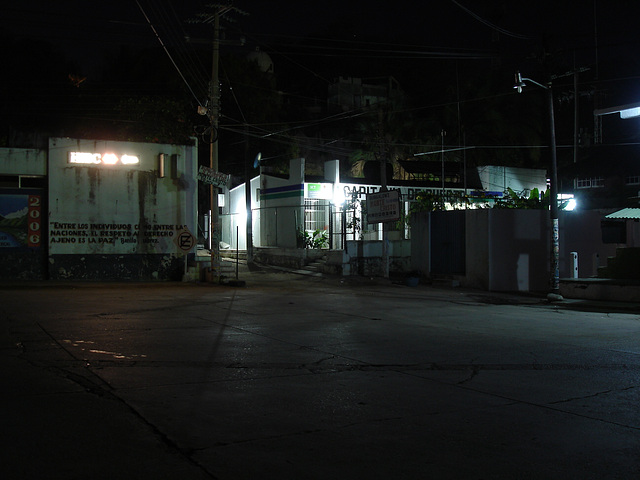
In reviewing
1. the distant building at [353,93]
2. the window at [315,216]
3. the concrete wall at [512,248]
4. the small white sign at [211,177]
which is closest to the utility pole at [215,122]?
the small white sign at [211,177]

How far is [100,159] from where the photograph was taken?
23.4 m

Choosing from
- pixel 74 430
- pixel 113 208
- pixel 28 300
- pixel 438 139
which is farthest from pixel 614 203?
pixel 74 430

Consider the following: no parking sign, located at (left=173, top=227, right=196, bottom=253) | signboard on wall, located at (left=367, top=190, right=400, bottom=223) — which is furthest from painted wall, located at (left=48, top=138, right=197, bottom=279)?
signboard on wall, located at (left=367, top=190, right=400, bottom=223)

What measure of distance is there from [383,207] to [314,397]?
62.5 ft

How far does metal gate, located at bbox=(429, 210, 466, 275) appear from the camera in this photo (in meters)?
24.3

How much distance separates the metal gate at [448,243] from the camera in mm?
24328

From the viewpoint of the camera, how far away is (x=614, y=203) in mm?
40688

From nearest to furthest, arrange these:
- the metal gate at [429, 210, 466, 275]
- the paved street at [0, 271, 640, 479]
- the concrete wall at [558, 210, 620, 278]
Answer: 1. the paved street at [0, 271, 640, 479]
2. the metal gate at [429, 210, 466, 275]
3. the concrete wall at [558, 210, 620, 278]

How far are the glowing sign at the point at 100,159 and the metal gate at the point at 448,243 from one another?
12.1 meters

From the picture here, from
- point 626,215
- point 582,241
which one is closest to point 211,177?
point 582,241

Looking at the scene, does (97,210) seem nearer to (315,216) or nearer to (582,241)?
(315,216)

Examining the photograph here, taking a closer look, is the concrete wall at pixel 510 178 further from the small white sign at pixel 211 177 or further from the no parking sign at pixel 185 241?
the no parking sign at pixel 185 241

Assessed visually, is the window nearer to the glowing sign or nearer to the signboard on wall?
the signboard on wall

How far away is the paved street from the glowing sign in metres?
9.96
